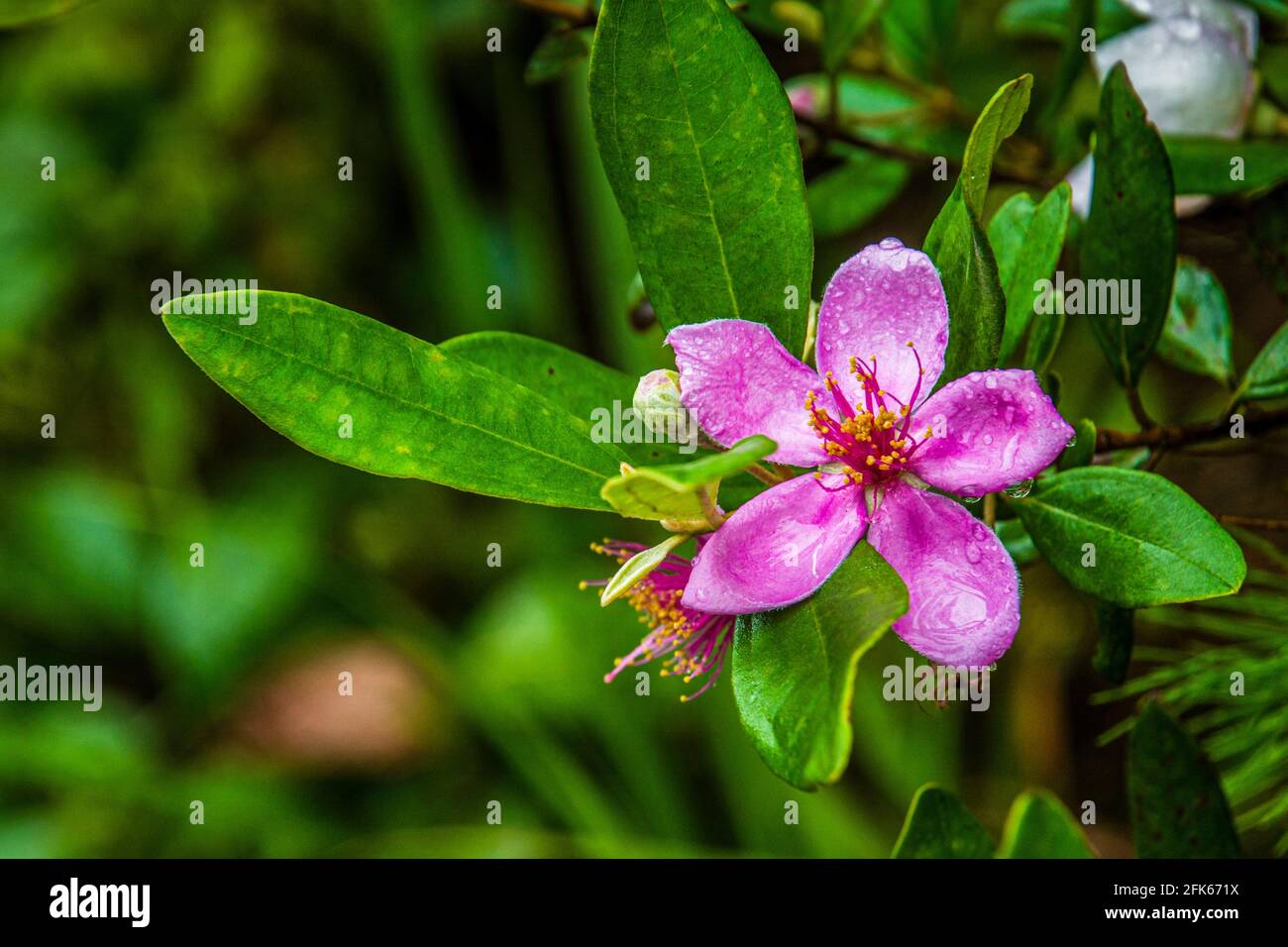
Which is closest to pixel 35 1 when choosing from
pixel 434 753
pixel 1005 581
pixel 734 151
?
pixel 734 151

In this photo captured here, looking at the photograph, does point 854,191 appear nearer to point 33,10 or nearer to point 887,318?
point 887,318

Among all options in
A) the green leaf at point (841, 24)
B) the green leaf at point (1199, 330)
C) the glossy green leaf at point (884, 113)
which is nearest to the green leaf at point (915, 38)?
the glossy green leaf at point (884, 113)

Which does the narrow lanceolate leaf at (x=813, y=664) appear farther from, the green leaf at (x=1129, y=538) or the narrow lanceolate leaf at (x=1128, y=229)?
the narrow lanceolate leaf at (x=1128, y=229)

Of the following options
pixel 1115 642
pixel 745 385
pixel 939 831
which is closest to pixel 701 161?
pixel 745 385

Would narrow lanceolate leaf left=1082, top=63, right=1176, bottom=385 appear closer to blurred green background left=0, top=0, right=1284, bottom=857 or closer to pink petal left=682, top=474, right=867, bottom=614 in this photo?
pink petal left=682, top=474, right=867, bottom=614

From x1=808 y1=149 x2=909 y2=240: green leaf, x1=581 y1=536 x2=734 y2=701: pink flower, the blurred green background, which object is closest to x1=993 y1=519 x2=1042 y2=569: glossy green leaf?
x1=581 y1=536 x2=734 y2=701: pink flower
